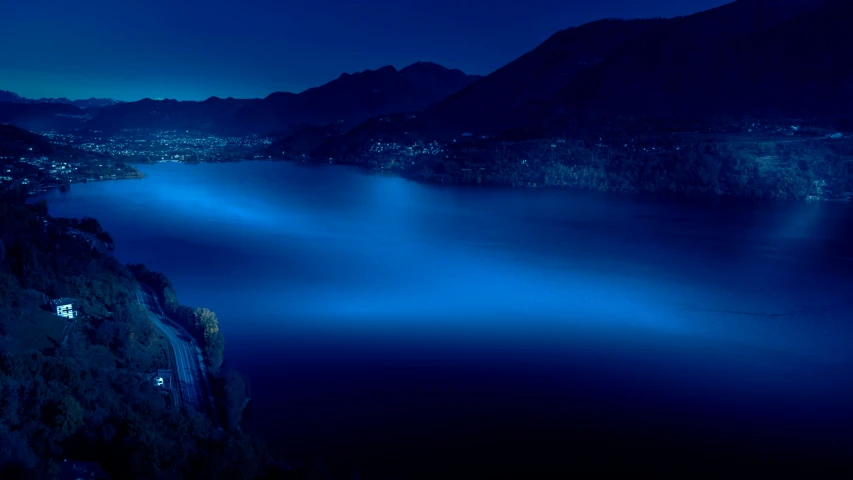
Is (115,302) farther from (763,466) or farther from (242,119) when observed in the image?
(242,119)

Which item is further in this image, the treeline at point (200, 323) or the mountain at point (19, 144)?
the mountain at point (19, 144)

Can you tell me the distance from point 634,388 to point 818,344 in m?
3.22

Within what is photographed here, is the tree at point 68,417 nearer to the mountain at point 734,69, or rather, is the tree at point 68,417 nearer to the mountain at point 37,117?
the mountain at point 734,69

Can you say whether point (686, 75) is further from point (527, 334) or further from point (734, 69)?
point (527, 334)

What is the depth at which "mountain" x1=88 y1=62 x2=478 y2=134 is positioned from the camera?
61688mm

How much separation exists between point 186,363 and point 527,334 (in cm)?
432

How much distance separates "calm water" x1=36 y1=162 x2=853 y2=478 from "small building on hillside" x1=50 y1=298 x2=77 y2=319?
1846 millimetres

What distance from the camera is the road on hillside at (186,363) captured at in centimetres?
575

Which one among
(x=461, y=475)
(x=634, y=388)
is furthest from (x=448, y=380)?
(x=634, y=388)

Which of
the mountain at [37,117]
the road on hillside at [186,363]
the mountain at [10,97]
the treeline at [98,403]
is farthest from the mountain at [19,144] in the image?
the mountain at [10,97]

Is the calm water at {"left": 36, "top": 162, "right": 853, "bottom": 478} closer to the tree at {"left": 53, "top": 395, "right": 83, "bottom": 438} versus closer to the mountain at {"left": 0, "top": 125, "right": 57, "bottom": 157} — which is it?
the tree at {"left": 53, "top": 395, "right": 83, "bottom": 438}

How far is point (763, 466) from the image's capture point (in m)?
5.10

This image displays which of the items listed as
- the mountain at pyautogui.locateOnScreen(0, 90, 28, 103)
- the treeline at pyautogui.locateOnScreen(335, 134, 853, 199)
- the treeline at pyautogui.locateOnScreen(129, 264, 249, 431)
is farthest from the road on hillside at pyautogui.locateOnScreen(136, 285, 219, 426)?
the mountain at pyautogui.locateOnScreen(0, 90, 28, 103)

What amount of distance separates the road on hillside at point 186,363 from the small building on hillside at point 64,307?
913 mm
